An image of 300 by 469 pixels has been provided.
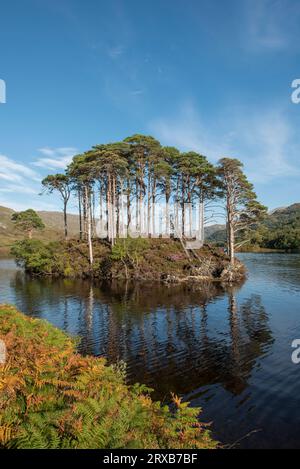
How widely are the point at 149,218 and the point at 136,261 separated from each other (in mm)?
10555

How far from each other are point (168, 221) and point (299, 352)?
1408 inches

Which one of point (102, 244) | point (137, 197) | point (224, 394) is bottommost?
point (224, 394)

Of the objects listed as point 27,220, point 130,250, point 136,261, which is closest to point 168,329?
point 136,261

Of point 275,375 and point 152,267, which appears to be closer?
point 275,375

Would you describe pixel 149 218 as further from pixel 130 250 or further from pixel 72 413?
pixel 72 413

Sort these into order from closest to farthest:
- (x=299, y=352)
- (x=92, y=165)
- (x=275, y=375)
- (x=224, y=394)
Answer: (x=224, y=394)
(x=275, y=375)
(x=299, y=352)
(x=92, y=165)

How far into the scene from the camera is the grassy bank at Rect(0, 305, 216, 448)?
4887mm

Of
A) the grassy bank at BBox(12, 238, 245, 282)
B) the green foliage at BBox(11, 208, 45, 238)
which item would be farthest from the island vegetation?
the green foliage at BBox(11, 208, 45, 238)

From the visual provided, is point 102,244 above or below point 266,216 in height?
below

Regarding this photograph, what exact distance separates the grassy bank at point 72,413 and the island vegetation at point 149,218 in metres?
28.5

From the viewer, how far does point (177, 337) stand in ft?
55.3
